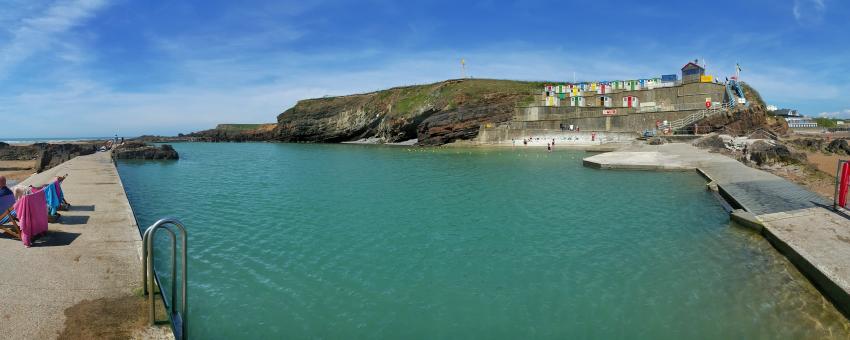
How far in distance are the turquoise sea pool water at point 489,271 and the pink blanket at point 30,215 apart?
2.23m

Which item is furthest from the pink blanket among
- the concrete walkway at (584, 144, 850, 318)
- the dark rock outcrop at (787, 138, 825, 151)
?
the dark rock outcrop at (787, 138, 825, 151)

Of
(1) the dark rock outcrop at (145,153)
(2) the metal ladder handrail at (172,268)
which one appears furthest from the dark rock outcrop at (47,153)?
(2) the metal ladder handrail at (172,268)

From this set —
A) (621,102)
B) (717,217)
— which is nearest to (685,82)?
(621,102)

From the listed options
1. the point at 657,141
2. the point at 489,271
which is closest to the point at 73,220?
the point at 489,271

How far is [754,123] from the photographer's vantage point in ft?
161

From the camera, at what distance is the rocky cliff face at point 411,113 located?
64.8m

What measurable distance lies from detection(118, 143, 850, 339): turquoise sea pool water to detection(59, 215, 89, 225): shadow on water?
2403mm

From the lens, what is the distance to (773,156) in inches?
1019

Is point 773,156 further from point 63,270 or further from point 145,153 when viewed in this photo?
point 145,153

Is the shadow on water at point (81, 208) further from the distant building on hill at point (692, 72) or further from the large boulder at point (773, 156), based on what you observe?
the distant building on hill at point (692, 72)

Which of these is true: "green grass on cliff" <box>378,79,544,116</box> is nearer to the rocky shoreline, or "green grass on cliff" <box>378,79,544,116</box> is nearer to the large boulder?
the large boulder

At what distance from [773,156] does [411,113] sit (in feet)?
173

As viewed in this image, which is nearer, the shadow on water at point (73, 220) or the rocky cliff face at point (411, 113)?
the shadow on water at point (73, 220)

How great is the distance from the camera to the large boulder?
24891 mm
